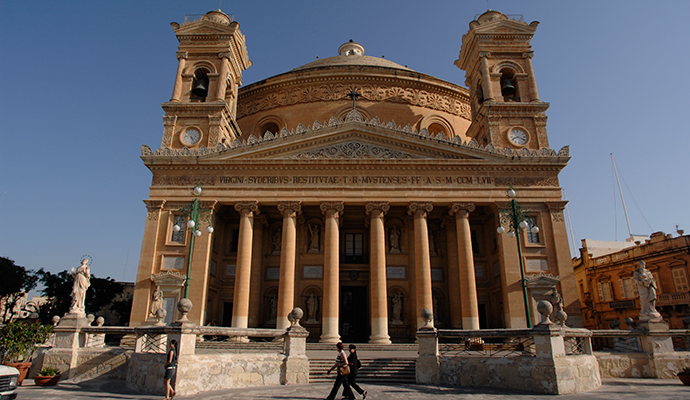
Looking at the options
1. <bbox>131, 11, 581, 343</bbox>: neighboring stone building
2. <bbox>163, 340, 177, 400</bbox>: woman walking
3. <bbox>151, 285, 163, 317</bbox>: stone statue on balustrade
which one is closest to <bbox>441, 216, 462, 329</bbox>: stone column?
<bbox>131, 11, 581, 343</bbox>: neighboring stone building

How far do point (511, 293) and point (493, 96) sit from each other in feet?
41.7

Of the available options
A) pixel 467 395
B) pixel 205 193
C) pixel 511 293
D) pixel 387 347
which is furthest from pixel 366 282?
pixel 467 395

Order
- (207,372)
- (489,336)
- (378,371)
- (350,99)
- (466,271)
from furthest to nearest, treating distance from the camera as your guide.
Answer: (350,99) → (466,271) → (378,371) → (489,336) → (207,372)

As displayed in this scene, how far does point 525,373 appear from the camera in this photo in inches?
464

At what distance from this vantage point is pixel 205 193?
24547mm

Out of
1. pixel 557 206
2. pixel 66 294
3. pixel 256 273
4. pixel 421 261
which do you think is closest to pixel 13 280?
pixel 66 294

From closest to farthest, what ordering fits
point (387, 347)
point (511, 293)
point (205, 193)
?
point (387, 347) < point (511, 293) < point (205, 193)

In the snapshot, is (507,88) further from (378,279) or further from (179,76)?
(179,76)

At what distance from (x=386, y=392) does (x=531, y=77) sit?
2419cm

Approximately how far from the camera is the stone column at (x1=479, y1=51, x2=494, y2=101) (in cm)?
2859

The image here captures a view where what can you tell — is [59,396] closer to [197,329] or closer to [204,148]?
[197,329]

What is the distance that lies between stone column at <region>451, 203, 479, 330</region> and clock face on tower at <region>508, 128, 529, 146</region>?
18.9ft

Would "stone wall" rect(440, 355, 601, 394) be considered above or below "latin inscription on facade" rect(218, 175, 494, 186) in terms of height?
below

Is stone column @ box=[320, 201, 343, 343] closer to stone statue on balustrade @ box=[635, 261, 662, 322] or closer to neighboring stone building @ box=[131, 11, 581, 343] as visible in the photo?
neighboring stone building @ box=[131, 11, 581, 343]
